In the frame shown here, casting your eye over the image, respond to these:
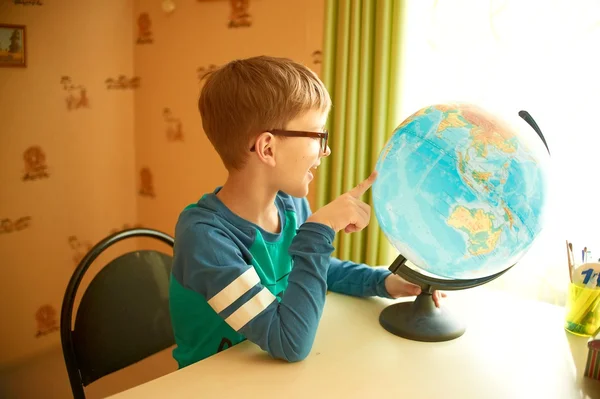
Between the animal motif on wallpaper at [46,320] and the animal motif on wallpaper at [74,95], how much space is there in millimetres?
879

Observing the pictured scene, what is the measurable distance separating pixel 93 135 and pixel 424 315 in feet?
6.12

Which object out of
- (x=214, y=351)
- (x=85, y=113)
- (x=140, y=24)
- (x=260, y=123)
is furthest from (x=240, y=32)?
(x=214, y=351)

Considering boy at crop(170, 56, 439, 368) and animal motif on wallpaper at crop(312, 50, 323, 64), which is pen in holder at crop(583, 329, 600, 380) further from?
animal motif on wallpaper at crop(312, 50, 323, 64)

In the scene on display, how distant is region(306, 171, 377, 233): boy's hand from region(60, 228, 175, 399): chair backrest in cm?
54

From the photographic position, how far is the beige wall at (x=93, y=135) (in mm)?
2182

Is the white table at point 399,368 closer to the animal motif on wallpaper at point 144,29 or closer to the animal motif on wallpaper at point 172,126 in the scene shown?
the animal motif on wallpaper at point 172,126

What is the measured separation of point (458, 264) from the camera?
969mm

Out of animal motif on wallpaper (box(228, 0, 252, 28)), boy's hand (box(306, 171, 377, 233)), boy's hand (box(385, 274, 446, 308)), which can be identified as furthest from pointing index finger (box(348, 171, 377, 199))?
animal motif on wallpaper (box(228, 0, 252, 28))

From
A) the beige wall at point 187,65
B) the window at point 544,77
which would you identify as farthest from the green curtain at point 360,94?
the beige wall at point 187,65

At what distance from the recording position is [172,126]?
97.6 inches

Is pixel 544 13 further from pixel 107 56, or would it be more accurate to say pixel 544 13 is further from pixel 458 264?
pixel 107 56

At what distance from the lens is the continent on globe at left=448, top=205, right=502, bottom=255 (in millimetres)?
917

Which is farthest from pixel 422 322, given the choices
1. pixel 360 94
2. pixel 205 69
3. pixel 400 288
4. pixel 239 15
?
pixel 205 69

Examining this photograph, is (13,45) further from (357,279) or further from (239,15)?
(357,279)
